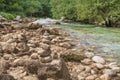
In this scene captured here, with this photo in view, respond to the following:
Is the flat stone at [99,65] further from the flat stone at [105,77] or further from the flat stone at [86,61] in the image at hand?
the flat stone at [105,77]

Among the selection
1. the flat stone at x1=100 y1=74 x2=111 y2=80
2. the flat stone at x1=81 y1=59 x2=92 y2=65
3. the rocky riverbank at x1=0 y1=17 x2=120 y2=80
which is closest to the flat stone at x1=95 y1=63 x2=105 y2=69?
the rocky riverbank at x1=0 y1=17 x2=120 y2=80

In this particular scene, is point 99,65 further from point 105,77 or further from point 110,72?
point 105,77

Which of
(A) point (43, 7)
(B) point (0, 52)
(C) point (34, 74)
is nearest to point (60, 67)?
(C) point (34, 74)

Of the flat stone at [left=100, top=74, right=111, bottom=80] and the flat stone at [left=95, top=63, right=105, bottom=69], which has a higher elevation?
the flat stone at [left=100, top=74, right=111, bottom=80]

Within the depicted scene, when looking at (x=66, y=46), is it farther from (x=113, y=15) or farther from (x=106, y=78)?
(x=113, y=15)

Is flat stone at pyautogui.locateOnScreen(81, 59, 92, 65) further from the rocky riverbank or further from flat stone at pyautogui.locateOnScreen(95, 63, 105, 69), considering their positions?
flat stone at pyautogui.locateOnScreen(95, 63, 105, 69)

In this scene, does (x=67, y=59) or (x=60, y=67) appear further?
(x=67, y=59)

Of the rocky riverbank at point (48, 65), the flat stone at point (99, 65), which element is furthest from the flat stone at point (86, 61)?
the flat stone at point (99, 65)

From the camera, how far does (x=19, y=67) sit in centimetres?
642

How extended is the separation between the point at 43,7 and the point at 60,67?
76.8 metres

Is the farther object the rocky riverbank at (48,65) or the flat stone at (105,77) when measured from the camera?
the flat stone at (105,77)

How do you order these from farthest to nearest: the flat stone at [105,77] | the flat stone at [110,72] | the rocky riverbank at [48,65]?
the flat stone at [110,72] < the flat stone at [105,77] < the rocky riverbank at [48,65]

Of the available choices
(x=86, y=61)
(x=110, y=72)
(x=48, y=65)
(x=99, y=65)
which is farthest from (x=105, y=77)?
(x=48, y=65)

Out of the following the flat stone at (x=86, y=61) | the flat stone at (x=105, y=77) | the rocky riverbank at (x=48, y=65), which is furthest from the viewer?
the flat stone at (x=86, y=61)
